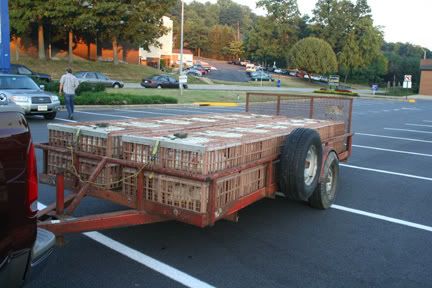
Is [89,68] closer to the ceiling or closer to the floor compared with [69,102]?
closer to the ceiling

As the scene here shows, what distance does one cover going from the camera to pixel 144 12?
48.6 m

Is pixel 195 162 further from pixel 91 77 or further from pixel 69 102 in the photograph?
pixel 91 77

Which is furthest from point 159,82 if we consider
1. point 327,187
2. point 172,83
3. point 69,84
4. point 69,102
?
point 327,187

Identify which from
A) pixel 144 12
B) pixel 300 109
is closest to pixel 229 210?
pixel 300 109

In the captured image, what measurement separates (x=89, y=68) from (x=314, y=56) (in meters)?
36.8

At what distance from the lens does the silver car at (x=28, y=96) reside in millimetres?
14625

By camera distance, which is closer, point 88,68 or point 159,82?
point 159,82

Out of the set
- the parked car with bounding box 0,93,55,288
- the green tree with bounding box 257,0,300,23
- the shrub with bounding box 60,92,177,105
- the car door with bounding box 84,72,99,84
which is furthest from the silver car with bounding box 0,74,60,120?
the green tree with bounding box 257,0,300,23

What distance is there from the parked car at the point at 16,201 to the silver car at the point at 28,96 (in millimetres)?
12360

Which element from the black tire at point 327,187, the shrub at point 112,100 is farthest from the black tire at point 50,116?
the black tire at point 327,187

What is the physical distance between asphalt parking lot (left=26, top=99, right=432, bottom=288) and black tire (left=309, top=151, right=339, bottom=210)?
132mm

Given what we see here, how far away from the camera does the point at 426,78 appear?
216 ft

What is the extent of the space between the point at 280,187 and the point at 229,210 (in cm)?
117

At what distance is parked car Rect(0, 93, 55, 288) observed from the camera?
2.66 metres
